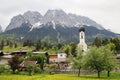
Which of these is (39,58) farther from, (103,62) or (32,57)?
(103,62)

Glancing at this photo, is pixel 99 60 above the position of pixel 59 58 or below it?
below

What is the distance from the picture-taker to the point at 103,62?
91.8 meters

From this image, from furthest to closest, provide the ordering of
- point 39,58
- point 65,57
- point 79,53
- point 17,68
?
point 65,57
point 39,58
point 79,53
point 17,68

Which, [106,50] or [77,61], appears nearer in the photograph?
[106,50]

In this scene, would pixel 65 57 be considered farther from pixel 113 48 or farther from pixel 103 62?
pixel 103 62

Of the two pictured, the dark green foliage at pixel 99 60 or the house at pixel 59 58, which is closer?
the dark green foliage at pixel 99 60

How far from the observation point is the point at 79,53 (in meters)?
110

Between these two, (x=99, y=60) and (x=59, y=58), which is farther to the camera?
(x=59, y=58)

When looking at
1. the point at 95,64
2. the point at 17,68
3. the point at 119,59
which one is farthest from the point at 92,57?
the point at 119,59

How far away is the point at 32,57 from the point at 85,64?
39.3m

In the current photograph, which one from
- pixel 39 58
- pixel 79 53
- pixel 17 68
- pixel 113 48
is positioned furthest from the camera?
pixel 113 48

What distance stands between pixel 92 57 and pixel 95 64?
7.98ft

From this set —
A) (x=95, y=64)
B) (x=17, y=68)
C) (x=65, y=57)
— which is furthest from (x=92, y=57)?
(x=65, y=57)

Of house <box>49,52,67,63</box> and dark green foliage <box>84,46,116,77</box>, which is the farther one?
house <box>49,52,67,63</box>
